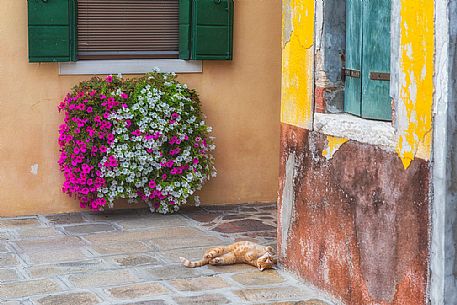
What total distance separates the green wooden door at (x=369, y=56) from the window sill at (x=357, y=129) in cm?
8

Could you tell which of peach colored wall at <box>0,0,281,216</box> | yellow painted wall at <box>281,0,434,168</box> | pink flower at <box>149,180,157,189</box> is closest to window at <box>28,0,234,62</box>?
peach colored wall at <box>0,0,281,216</box>

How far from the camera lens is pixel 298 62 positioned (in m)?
5.82

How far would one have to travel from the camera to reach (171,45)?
8.18 m

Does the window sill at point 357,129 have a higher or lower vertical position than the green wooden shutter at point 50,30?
lower

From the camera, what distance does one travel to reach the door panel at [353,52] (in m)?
5.30

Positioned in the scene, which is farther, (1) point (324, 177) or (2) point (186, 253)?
(2) point (186, 253)

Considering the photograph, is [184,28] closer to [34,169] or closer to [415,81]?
[34,169]

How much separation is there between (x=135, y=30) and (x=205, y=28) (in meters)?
0.62

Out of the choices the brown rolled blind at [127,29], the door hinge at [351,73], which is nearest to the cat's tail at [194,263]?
the door hinge at [351,73]

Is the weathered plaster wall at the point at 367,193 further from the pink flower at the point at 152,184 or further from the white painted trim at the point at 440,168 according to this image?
the pink flower at the point at 152,184

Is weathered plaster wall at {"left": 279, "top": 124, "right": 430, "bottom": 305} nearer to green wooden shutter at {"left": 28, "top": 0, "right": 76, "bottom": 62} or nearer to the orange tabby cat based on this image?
the orange tabby cat

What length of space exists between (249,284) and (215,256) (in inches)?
19.4

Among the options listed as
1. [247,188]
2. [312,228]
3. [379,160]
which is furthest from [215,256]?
[247,188]

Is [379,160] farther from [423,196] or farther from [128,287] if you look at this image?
[128,287]
